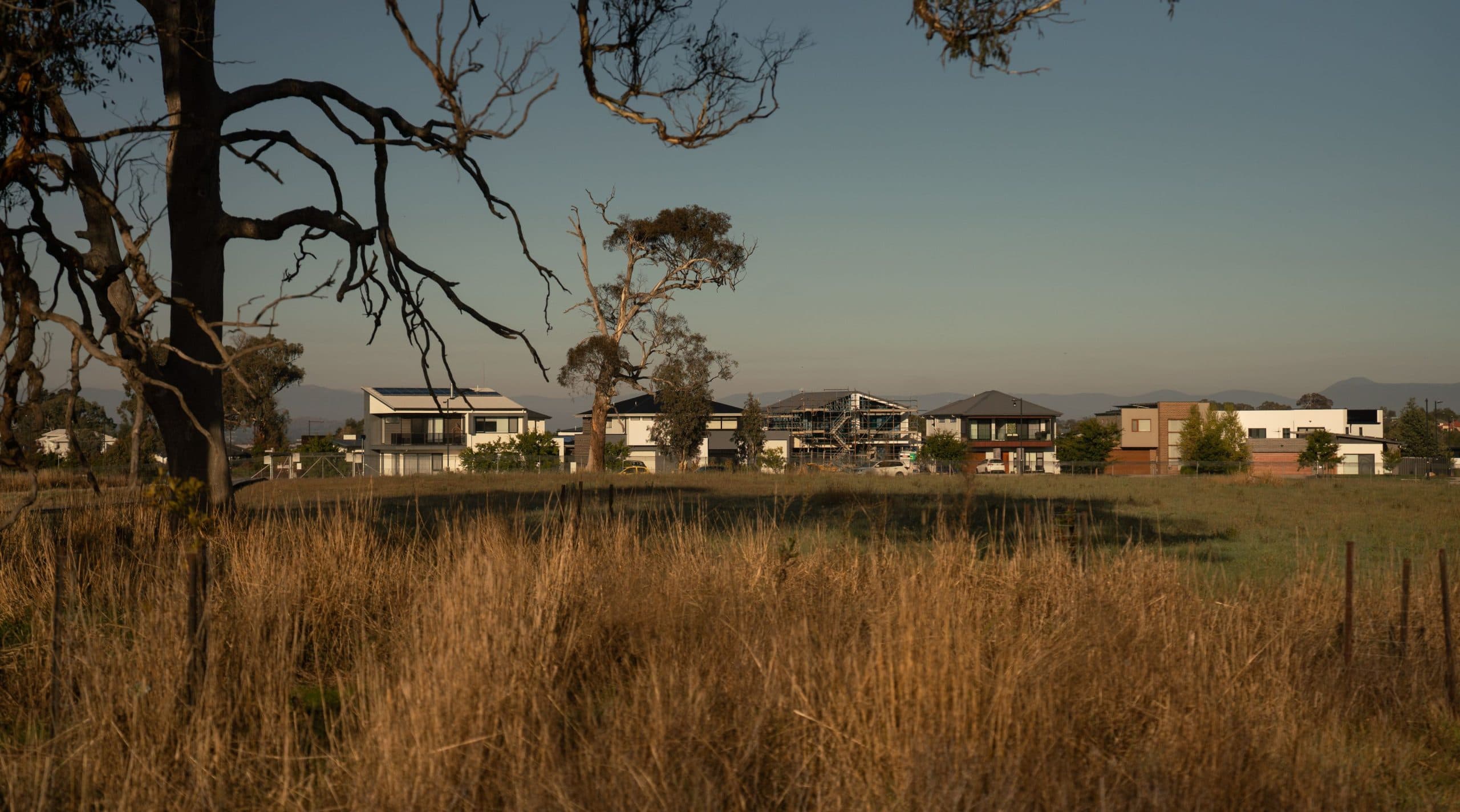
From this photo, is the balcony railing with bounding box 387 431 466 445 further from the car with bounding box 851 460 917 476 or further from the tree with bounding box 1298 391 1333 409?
the tree with bounding box 1298 391 1333 409

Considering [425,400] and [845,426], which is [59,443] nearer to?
[425,400]

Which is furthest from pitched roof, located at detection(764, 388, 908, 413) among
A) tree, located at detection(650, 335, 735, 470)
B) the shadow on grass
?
the shadow on grass

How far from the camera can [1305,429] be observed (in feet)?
314

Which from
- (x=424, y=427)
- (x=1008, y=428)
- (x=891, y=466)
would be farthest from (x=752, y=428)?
(x=1008, y=428)

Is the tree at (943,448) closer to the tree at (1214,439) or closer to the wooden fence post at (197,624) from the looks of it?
the tree at (1214,439)

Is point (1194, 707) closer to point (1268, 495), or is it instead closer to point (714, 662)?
point (714, 662)

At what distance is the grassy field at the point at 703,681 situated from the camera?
3611 millimetres

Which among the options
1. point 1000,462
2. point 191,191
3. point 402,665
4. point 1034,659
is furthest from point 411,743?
point 1000,462

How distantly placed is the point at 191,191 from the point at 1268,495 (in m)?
23.3

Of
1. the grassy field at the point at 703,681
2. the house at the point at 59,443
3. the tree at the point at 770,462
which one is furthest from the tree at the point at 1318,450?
the grassy field at the point at 703,681

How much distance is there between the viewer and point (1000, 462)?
2832 inches

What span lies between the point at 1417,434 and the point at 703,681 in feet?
323

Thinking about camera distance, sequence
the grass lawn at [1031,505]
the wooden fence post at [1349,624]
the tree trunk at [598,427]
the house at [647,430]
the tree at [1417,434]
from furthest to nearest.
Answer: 1. the tree at [1417,434]
2. the house at [647,430]
3. the tree trunk at [598,427]
4. the grass lawn at [1031,505]
5. the wooden fence post at [1349,624]

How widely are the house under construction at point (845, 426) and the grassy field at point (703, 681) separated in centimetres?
6104
